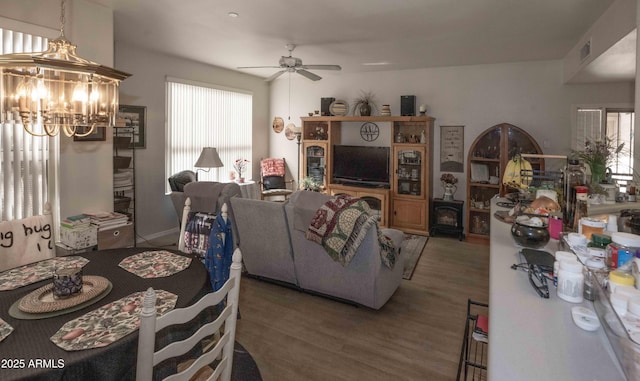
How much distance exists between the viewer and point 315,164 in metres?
6.92

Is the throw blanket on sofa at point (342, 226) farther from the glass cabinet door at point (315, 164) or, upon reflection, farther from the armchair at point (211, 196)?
the glass cabinet door at point (315, 164)

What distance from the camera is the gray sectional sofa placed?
306 centimetres

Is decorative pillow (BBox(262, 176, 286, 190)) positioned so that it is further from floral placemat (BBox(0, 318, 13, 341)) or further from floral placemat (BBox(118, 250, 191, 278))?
floral placemat (BBox(0, 318, 13, 341))

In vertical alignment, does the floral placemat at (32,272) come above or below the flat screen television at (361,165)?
below

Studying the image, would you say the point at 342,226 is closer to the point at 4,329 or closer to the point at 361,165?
the point at 4,329

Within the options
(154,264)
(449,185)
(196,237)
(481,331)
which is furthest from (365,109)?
(481,331)

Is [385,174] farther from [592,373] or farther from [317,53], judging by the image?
[592,373]

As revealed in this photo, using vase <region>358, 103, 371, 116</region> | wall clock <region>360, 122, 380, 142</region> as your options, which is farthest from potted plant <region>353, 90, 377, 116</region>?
wall clock <region>360, 122, 380, 142</region>

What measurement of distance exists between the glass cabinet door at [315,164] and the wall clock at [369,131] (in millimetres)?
832

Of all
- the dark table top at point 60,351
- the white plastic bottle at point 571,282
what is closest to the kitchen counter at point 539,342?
the white plastic bottle at point 571,282

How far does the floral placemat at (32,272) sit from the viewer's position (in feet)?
5.67

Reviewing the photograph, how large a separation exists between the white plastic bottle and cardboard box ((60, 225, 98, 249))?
3.56 meters

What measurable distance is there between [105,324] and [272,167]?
19.6 ft

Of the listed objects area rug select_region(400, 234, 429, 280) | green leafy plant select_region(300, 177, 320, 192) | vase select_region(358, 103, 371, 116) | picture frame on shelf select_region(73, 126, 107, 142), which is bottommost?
area rug select_region(400, 234, 429, 280)
